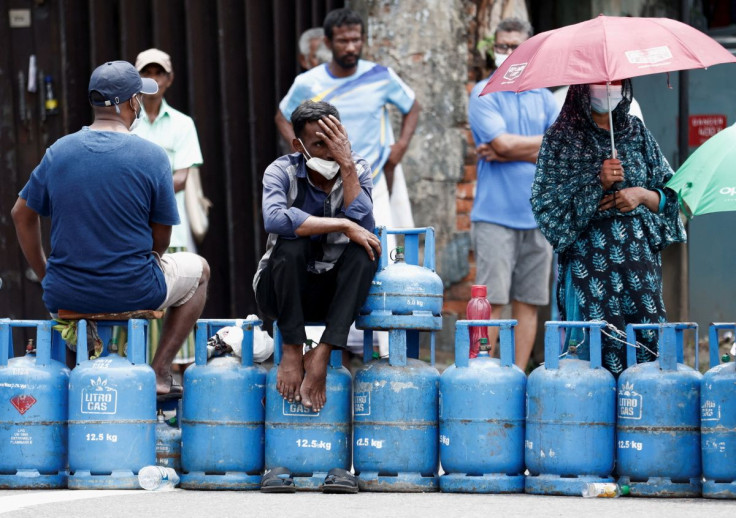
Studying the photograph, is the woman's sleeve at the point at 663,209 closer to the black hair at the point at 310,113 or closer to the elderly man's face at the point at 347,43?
the black hair at the point at 310,113

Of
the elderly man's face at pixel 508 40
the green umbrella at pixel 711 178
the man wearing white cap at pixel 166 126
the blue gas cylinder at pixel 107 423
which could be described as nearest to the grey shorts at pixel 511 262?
the elderly man's face at pixel 508 40

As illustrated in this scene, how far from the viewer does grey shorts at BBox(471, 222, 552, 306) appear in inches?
353

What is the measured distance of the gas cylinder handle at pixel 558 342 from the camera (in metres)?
6.37

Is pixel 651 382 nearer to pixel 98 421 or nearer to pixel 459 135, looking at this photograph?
pixel 98 421

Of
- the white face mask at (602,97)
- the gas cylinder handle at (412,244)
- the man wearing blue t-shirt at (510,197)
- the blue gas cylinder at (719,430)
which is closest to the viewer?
the blue gas cylinder at (719,430)

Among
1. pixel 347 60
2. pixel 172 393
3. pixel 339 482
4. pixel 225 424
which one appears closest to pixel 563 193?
pixel 339 482

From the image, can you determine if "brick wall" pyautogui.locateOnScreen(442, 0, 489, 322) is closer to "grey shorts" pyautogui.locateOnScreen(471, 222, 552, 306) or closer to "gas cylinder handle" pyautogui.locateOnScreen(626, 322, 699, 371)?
"grey shorts" pyautogui.locateOnScreen(471, 222, 552, 306)

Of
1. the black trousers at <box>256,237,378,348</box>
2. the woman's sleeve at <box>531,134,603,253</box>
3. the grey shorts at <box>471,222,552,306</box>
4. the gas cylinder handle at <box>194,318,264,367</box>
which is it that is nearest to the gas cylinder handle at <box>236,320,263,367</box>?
the gas cylinder handle at <box>194,318,264,367</box>

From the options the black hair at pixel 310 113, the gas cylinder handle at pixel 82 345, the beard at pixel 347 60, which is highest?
the beard at pixel 347 60

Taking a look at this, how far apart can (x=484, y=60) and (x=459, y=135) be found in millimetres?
510

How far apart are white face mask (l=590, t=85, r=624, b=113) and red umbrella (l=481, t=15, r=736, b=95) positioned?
1.01ft

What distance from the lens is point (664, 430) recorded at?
6258 mm

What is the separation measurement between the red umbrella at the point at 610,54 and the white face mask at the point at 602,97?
307mm

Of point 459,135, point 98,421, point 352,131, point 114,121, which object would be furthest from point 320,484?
point 459,135
